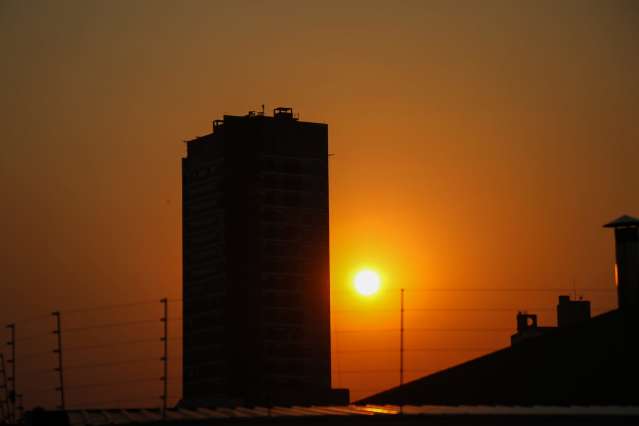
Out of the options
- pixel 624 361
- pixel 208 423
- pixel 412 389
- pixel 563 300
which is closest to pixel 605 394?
pixel 624 361

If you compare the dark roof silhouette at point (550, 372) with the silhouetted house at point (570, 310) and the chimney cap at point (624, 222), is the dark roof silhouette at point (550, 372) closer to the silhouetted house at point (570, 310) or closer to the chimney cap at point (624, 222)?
the chimney cap at point (624, 222)

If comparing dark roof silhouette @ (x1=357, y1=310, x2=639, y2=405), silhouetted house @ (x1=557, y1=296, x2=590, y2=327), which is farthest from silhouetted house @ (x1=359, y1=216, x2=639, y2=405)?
silhouetted house @ (x1=557, y1=296, x2=590, y2=327)

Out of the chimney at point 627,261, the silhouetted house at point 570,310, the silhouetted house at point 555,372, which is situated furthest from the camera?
the silhouetted house at point 570,310

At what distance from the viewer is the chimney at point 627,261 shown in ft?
213

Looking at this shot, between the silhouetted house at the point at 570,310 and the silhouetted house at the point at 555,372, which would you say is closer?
the silhouetted house at the point at 555,372

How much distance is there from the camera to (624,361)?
61375 millimetres

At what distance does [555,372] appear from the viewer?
202 ft

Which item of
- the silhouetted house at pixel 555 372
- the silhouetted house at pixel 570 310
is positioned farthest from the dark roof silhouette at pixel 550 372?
the silhouetted house at pixel 570 310

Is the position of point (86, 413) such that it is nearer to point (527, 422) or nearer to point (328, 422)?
point (328, 422)

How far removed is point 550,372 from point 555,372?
0.20m

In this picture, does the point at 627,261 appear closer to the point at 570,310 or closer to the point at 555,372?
the point at 555,372

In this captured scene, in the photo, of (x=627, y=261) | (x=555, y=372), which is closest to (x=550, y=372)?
(x=555, y=372)

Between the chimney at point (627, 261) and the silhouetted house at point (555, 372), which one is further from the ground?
the chimney at point (627, 261)

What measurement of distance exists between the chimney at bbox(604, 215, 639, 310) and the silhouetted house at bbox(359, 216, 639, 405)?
0.26 feet
